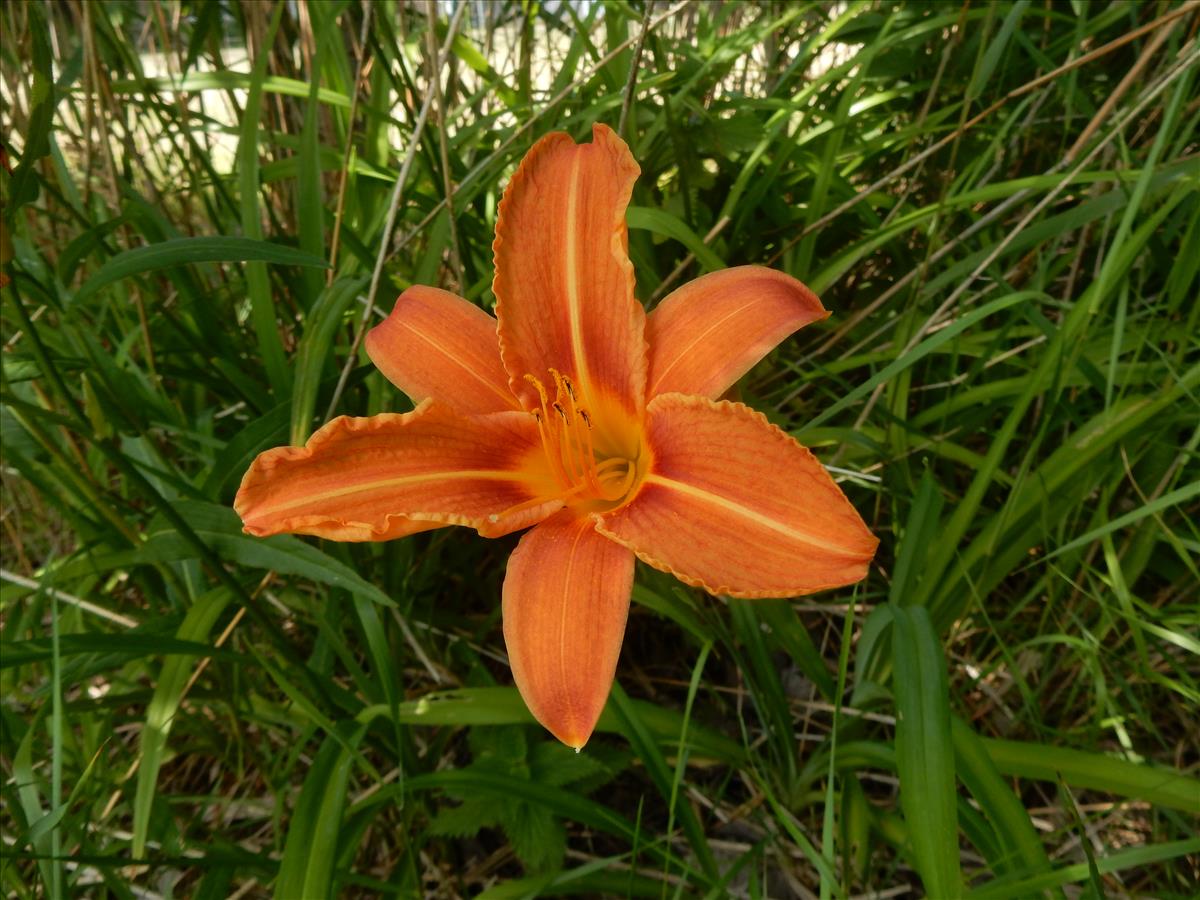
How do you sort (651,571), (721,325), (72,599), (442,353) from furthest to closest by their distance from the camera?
(72,599) < (651,571) < (442,353) < (721,325)

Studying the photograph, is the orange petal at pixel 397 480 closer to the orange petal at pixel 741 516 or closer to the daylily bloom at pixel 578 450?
the daylily bloom at pixel 578 450

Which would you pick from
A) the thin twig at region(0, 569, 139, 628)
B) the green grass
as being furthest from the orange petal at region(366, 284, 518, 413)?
the thin twig at region(0, 569, 139, 628)

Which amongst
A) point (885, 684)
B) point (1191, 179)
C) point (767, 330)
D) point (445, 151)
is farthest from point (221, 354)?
point (1191, 179)

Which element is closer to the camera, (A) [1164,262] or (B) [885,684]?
(B) [885,684]

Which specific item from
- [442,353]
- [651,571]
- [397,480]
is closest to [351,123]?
[442,353]

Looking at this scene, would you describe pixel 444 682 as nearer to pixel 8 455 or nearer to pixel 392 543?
pixel 392 543

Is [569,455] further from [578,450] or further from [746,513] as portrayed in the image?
[746,513]

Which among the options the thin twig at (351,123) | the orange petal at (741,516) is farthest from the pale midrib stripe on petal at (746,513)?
the thin twig at (351,123)

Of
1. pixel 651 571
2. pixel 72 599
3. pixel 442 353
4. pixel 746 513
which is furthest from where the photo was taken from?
pixel 72 599
